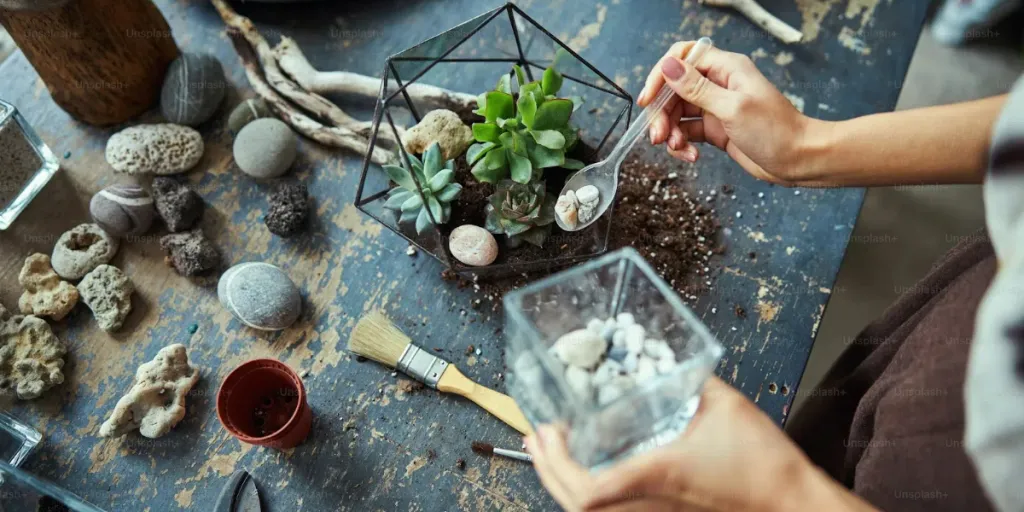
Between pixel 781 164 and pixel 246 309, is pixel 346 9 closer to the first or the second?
pixel 246 309

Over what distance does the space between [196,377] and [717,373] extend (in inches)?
33.1

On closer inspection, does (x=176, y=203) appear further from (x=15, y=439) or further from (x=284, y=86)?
(x=15, y=439)

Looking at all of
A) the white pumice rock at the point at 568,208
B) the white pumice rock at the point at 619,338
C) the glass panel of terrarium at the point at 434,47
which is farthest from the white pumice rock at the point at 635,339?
the glass panel of terrarium at the point at 434,47

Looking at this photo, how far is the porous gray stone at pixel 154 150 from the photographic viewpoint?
1.20m

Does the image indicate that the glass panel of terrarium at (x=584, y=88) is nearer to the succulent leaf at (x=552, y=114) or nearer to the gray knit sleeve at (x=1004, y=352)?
the succulent leaf at (x=552, y=114)

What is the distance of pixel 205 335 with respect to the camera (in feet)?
Answer: 3.59

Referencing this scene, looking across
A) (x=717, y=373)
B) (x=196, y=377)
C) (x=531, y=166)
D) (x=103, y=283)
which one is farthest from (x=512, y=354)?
(x=103, y=283)

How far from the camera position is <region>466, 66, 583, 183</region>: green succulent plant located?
0.92m

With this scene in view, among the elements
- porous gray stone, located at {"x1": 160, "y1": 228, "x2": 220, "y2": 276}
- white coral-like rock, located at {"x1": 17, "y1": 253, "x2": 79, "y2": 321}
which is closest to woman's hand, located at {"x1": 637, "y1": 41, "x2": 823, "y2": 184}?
porous gray stone, located at {"x1": 160, "y1": 228, "x2": 220, "y2": 276}

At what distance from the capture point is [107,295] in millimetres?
1083

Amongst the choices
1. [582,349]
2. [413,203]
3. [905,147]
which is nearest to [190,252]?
[413,203]

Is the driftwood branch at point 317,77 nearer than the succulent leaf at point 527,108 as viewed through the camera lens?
No

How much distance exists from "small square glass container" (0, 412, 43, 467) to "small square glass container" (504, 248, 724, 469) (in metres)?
0.79

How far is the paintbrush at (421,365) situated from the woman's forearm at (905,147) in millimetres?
555
